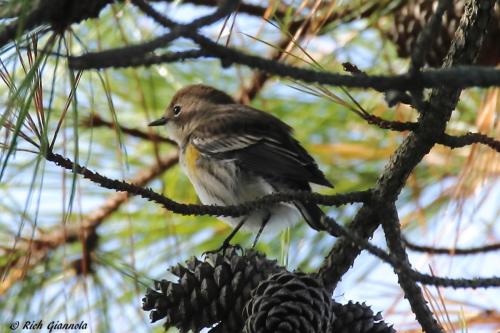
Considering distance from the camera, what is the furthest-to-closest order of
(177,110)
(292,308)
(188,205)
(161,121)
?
(177,110), (161,121), (292,308), (188,205)

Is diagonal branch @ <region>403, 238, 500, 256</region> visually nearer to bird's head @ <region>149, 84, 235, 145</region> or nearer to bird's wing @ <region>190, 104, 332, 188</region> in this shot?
bird's wing @ <region>190, 104, 332, 188</region>

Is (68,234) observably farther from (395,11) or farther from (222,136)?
(395,11)

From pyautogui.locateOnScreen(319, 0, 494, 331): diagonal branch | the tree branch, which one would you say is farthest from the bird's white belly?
the tree branch

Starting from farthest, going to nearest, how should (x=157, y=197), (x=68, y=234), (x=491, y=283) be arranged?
(x=68, y=234)
(x=157, y=197)
(x=491, y=283)

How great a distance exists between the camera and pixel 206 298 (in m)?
1.95

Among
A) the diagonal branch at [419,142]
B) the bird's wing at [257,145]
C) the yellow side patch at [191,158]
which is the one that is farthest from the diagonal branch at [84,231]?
the diagonal branch at [419,142]

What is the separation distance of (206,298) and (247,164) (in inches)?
42.0

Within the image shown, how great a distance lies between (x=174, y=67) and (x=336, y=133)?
80cm

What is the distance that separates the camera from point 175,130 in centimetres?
363

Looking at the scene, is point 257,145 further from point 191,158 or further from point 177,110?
point 177,110

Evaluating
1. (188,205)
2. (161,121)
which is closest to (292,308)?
(188,205)

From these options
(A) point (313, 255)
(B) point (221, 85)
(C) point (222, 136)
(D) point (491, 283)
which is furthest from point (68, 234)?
(D) point (491, 283)

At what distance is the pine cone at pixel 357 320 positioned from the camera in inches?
73.1

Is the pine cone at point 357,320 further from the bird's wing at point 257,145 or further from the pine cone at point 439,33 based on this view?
the pine cone at point 439,33
